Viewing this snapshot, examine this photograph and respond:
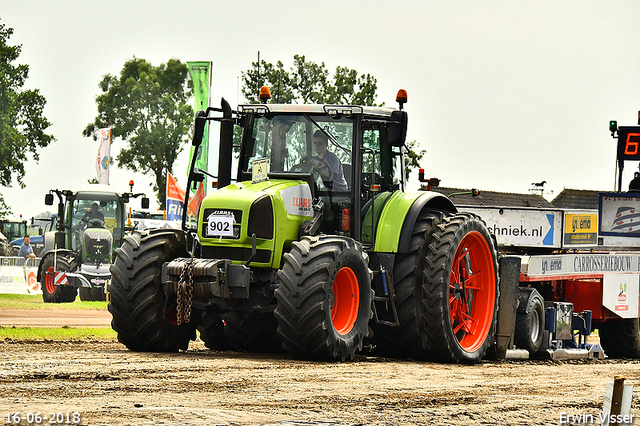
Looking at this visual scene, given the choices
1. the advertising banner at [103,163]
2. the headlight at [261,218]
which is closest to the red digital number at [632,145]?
the headlight at [261,218]

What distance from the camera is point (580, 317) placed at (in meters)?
15.2

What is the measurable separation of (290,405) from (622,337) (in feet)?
35.2

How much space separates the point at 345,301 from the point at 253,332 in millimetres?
1641

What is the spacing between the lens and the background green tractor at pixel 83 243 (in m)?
26.5

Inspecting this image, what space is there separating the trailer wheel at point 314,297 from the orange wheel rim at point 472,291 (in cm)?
203

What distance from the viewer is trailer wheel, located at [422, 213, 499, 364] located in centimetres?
1090

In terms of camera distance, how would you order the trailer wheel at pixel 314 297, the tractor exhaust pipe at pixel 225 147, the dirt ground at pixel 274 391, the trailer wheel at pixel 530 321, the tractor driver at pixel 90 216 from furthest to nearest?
the tractor driver at pixel 90 216, the trailer wheel at pixel 530 321, the tractor exhaust pipe at pixel 225 147, the trailer wheel at pixel 314 297, the dirt ground at pixel 274 391

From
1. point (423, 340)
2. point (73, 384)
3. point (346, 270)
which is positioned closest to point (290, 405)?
point (73, 384)

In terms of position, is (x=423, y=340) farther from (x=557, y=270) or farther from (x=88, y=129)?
(x=88, y=129)

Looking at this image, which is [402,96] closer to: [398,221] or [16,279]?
[398,221]

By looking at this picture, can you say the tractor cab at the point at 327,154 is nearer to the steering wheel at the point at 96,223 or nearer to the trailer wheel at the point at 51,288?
the trailer wheel at the point at 51,288


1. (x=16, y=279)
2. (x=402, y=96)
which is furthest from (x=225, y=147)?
(x=16, y=279)

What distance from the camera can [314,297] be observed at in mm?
9453

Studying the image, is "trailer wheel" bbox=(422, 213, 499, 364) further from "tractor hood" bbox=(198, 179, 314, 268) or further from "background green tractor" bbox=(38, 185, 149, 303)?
"background green tractor" bbox=(38, 185, 149, 303)
